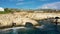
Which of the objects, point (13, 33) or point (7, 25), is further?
point (7, 25)

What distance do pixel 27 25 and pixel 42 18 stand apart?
7.47 metres

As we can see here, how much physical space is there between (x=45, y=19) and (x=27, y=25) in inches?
269

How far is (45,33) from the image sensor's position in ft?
57.6

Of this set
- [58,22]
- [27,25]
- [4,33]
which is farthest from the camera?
[58,22]

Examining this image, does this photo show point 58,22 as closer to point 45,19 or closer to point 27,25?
point 45,19

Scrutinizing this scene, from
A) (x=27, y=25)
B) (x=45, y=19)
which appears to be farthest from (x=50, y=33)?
(x=45, y=19)

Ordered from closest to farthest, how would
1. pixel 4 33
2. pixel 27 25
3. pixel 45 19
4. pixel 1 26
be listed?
pixel 4 33 → pixel 1 26 → pixel 27 25 → pixel 45 19

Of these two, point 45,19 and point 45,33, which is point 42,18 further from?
point 45,33

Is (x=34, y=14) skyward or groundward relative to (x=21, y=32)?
skyward

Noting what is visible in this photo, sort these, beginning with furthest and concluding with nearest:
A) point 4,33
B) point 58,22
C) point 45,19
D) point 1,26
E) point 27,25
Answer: point 45,19, point 58,22, point 27,25, point 1,26, point 4,33

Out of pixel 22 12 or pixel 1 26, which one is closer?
pixel 1 26

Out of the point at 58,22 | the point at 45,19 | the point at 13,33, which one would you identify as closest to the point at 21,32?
the point at 13,33

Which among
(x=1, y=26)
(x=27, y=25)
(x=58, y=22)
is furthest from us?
(x=58, y=22)

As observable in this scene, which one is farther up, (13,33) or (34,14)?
(34,14)
